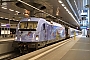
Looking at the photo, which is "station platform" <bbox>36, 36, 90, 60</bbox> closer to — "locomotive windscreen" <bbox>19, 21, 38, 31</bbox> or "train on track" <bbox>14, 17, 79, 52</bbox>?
"train on track" <bbox>14, 17, 79, 52</bbox>

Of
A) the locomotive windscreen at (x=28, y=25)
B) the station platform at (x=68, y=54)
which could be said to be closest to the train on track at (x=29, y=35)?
the locomotive windscreen at (x=28, y=25)

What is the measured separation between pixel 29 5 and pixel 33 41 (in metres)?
8.73

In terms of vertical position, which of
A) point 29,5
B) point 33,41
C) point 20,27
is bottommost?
point 33,41

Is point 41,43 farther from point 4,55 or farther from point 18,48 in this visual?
point 4,55

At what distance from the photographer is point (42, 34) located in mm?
16375

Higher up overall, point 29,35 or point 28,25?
point 28,25

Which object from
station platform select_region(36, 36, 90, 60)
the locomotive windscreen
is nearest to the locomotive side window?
the locomotive windscreen

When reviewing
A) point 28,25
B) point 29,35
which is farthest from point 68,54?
point 28,25

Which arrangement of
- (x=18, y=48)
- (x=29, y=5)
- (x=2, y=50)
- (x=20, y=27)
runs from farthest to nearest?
(x=29, y=5)
(x=20, y=27)
(x=18, y=48)
(x=2, y=50)

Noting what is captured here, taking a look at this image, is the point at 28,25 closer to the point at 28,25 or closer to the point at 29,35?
the point at 28,25

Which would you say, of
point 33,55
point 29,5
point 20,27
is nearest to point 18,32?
point 20,27

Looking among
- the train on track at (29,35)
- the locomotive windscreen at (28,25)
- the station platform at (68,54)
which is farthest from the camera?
the locomotive windscreen at (28,25)

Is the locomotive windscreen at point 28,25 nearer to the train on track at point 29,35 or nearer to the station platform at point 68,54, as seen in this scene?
the train on track at point 29,35

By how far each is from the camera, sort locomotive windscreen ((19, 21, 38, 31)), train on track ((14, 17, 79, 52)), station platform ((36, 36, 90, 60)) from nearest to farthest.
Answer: station platform ((36, 36, 90, 60)), train on track ((14, 17, 79, 52)), locomotive windscreen ((19, 21, 38, 31))
